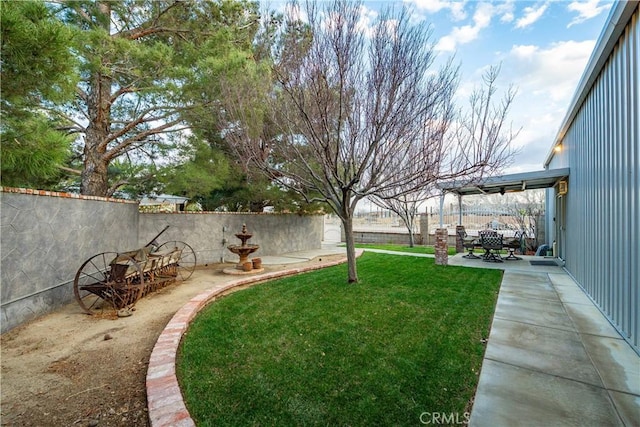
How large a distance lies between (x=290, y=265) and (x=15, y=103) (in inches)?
262

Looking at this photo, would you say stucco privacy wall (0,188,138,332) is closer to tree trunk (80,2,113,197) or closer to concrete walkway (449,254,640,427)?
tree trunk (80,2,113,197)

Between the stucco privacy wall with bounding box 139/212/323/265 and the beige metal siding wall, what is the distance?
8.98 m

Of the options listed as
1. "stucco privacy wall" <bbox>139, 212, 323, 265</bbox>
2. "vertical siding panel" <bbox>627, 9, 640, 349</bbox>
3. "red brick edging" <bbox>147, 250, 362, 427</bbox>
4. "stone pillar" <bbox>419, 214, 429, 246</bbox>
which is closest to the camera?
"red brick edging" <bbox>147, 250, 362, 427</bbox>

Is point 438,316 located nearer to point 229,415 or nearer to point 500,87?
point 229,415

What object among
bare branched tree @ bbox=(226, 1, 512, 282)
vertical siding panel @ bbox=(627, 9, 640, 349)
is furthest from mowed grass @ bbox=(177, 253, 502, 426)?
bare branched tree @ bbox=(226, 1, 512, 282)

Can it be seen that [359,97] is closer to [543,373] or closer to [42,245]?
[543,373]

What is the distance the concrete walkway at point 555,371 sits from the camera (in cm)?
210

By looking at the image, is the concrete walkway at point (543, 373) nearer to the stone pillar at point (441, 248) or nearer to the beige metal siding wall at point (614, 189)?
the beige metal siding wall at point (614, 189)

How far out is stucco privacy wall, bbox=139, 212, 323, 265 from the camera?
8.03m

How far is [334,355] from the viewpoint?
2988 millimetres

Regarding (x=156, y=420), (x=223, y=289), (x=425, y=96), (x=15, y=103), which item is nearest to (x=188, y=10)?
(x=15, y=103)

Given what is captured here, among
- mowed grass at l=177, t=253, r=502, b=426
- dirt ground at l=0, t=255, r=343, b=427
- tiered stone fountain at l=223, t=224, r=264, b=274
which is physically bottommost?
dirt ground at l=0, t=255, r=343, b=427

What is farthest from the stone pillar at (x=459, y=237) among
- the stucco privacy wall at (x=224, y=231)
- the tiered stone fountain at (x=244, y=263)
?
the tiered stone fountain at (x=244, y=263)

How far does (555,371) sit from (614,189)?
2.82 meters
